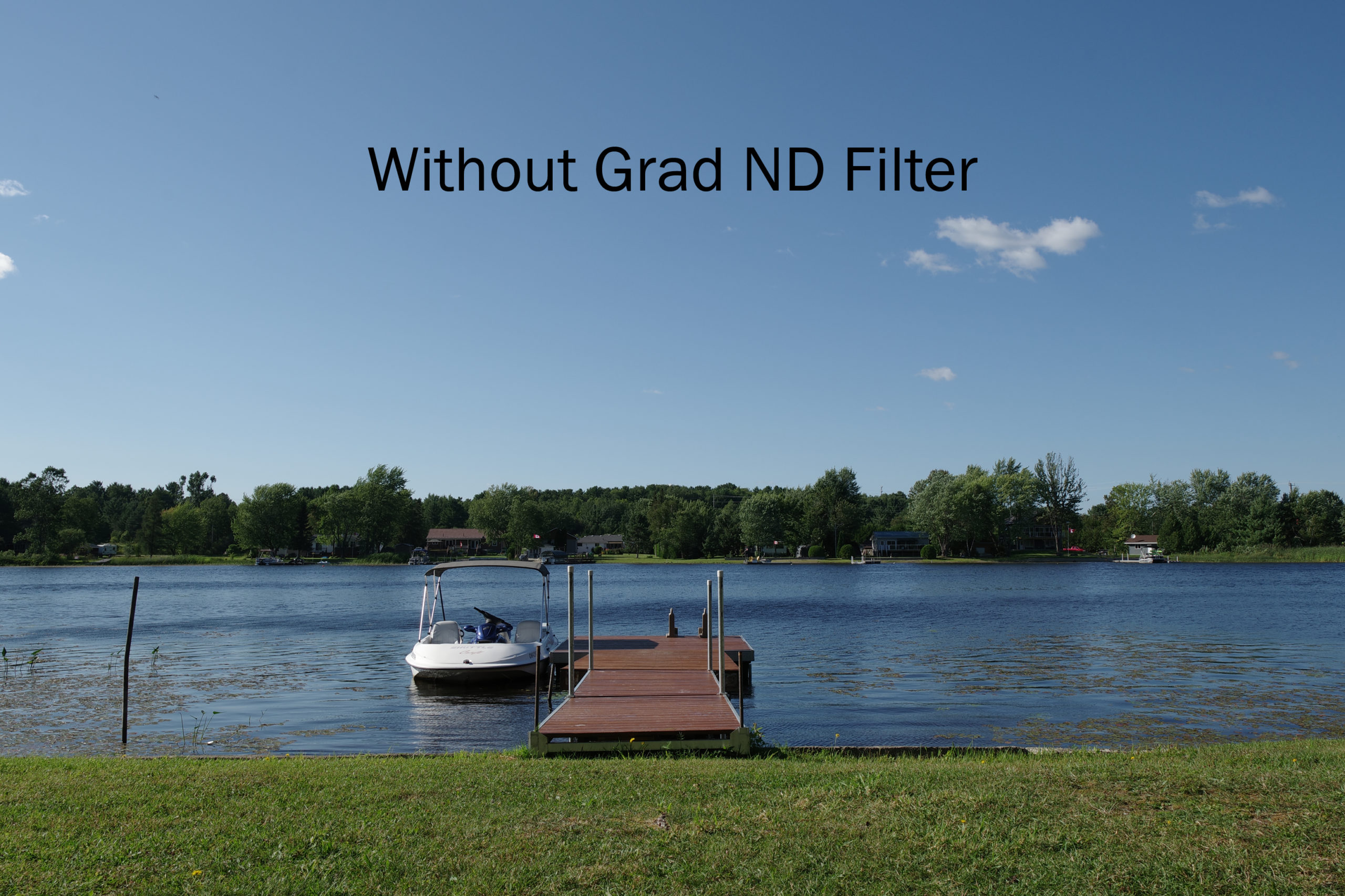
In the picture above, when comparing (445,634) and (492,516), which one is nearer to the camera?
(445,634)

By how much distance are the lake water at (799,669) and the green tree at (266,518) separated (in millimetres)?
56840

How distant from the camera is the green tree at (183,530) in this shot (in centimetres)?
12356

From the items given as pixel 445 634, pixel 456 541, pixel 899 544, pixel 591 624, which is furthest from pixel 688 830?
pixel 456 541

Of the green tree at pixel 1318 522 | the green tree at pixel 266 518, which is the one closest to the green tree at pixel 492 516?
the green tree at pixel 266 518

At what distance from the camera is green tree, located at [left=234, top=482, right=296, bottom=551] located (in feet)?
374

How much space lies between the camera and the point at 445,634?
2172cm

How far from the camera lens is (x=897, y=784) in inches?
311

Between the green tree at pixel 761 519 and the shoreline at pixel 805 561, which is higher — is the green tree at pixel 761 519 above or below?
above

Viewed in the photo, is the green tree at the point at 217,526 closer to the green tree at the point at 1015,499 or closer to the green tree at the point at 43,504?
the green tree at the point at 43,504

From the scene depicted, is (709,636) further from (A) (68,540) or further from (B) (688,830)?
(A) (68,540)

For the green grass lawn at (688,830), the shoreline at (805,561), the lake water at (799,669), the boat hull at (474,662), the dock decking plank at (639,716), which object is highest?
the green grass lawn at (688,830)

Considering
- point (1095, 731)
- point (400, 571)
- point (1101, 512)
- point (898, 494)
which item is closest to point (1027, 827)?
point (1095, 731)

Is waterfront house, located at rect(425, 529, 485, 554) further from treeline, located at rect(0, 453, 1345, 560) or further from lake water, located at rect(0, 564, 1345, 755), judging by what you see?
lake water, located at rect(0, 564, 1345, 755)

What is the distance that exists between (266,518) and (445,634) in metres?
104
